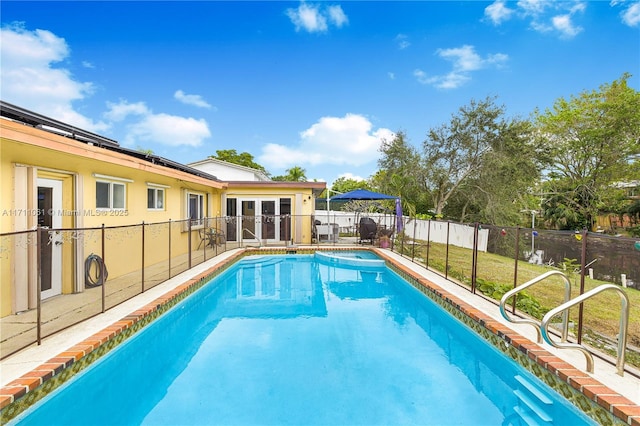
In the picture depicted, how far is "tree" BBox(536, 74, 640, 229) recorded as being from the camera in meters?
19.2

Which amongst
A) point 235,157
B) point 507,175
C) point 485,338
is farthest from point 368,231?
point 235,157

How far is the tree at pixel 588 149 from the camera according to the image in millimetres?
19234

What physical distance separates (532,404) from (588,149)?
23.8 metres

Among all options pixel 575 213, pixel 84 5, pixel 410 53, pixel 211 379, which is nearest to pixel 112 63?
pixel 84 5

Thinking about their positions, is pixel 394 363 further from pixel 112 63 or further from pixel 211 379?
pixel 112 63

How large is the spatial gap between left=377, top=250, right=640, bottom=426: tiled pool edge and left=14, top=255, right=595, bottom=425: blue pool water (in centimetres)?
12

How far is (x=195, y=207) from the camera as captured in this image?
11945mm

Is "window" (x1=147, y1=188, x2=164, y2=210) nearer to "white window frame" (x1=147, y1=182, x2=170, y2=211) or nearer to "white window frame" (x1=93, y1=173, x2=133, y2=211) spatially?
"white window frame" (x1=147, y1=182, x2=170, y2=211)

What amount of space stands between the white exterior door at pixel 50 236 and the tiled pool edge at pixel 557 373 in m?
6.83

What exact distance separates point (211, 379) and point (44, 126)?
497cm

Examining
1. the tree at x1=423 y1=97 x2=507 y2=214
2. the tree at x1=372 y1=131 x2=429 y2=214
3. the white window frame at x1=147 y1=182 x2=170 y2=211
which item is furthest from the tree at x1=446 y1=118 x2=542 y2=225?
the white window frame at x1=147 y1=182 x2=170 y2=211

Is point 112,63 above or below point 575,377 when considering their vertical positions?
above

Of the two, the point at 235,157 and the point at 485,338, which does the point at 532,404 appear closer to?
the point at 485,338

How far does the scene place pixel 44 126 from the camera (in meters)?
5.43
